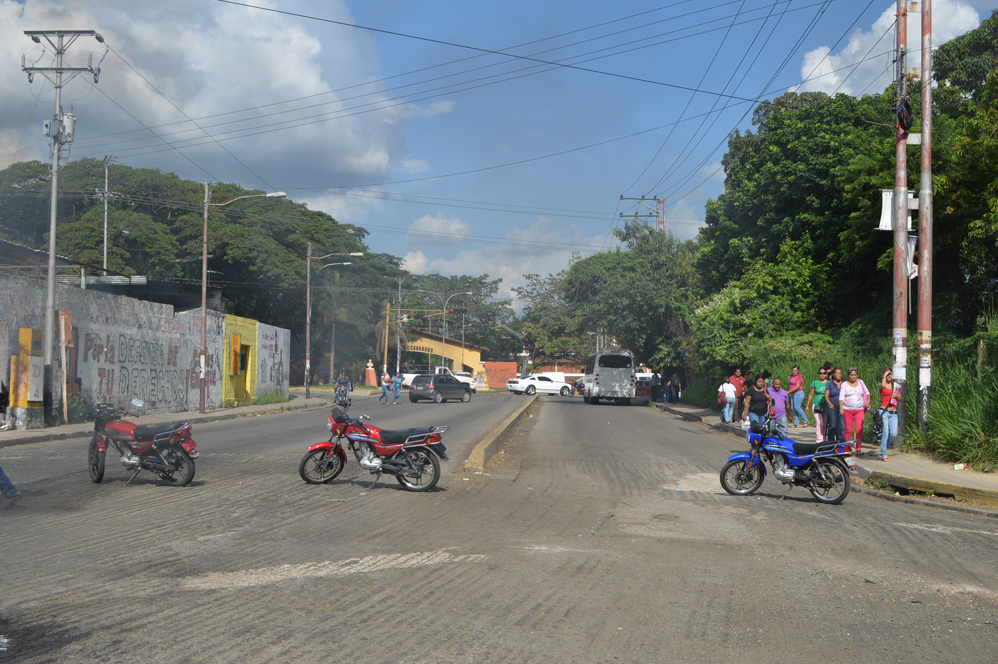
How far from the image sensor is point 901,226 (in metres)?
15.1

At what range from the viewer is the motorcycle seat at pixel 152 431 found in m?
9.91

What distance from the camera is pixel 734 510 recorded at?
934cm

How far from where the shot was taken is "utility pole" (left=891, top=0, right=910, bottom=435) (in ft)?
48.3

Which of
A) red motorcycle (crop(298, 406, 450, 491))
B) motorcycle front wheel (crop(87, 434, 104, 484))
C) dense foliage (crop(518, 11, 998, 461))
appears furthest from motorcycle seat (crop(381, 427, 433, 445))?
dense foliage (crop(518, 11, 998, 461))

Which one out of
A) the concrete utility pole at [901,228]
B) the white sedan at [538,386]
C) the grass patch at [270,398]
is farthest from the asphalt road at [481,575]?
the white sedan at [538,386]

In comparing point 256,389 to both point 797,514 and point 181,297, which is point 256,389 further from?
point 797,514

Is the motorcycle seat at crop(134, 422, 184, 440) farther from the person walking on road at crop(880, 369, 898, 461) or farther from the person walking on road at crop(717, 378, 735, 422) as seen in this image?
the person walking on road at crop(717, 378, 735, 422)

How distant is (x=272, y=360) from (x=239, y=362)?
538cm

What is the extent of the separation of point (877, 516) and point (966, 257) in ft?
41.9

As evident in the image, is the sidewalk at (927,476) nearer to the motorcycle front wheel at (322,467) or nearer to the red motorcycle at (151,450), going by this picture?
the motorcycle front wheel at (322,467)

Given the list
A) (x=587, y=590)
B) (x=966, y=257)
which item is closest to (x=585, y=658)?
(x=587, y=590)

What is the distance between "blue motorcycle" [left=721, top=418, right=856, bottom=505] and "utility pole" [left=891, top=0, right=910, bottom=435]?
558 cm

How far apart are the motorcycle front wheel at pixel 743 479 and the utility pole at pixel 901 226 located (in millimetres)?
5931

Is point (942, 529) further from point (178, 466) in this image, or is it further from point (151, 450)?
point (151, 450)
